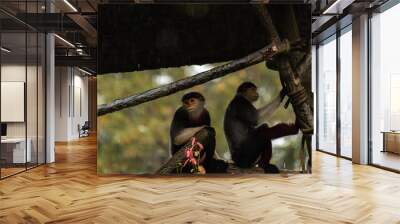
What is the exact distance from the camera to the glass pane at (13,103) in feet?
22.5

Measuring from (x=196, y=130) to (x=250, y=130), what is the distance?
0.95 meters

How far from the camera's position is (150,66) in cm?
705

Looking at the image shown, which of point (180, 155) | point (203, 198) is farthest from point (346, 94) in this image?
point (203, 198)

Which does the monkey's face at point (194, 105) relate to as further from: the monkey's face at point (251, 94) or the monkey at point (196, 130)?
→ the monkey's face at point (251, 94)

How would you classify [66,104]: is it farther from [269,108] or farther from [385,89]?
[385,89]

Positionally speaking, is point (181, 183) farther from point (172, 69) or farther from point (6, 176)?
point (6, 176)

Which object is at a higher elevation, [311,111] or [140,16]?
[140,16]

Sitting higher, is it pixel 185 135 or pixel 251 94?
pixel 251 94

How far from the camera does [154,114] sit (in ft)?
23.0

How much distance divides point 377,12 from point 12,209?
755 cm

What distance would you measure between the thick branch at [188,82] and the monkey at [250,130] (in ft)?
1.35

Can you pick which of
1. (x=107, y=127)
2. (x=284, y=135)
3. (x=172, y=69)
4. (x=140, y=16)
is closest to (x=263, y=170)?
(x=284, y=135)

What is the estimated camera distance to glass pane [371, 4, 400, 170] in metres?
7.55

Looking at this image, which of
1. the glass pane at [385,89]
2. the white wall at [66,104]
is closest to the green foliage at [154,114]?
the glass pane at [385,89]
